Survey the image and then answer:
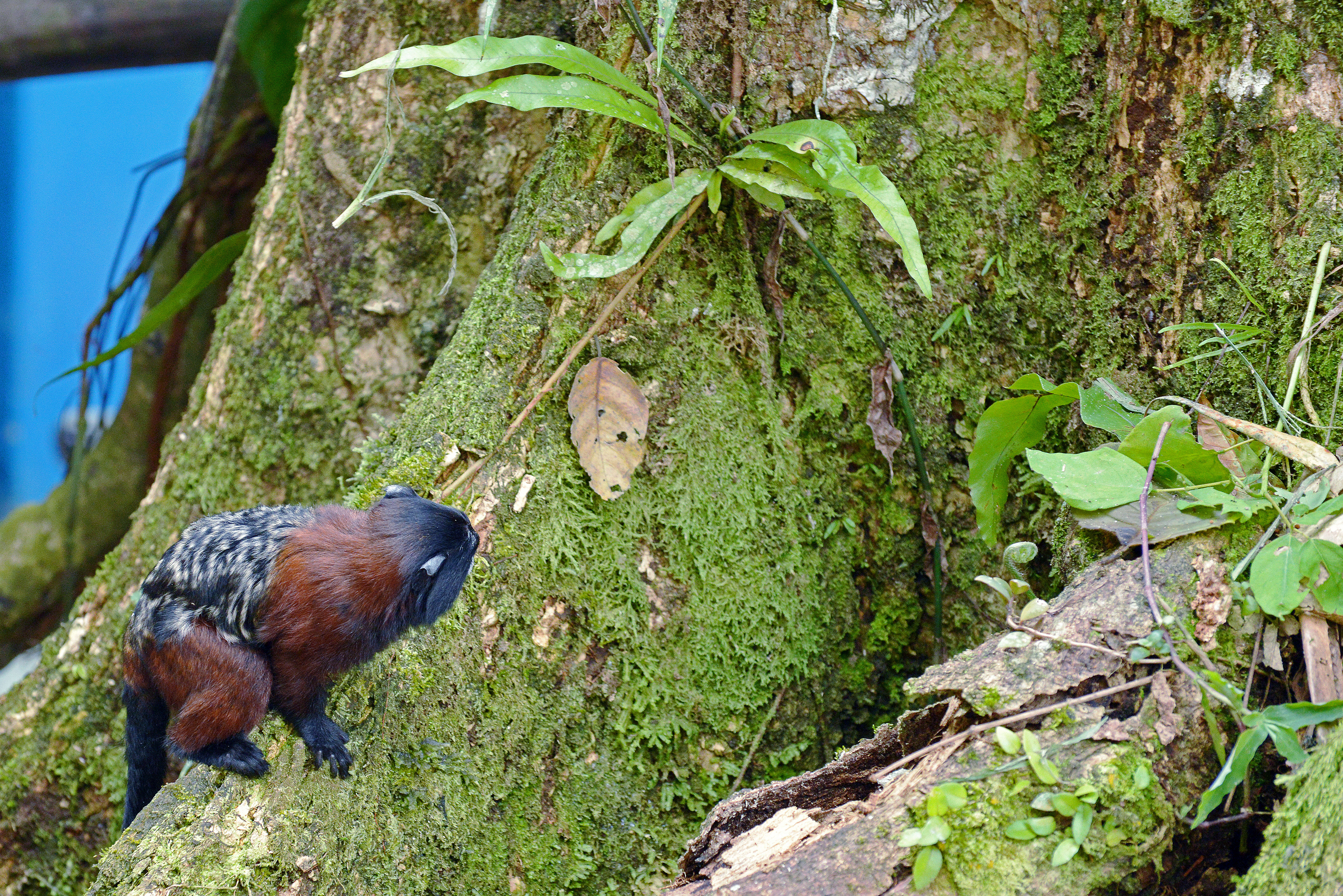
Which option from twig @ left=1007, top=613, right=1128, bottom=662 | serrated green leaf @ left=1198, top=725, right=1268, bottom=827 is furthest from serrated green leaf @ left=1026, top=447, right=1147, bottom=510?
serrated green leaf @ left=1198, top=725, right=1268, bottom=827

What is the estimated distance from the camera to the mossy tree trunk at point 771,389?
2.25 m

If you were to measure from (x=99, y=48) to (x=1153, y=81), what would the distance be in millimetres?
5219

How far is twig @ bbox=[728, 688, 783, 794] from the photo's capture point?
2570mm

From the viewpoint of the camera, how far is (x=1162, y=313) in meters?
2.45

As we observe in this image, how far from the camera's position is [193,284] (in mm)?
3576

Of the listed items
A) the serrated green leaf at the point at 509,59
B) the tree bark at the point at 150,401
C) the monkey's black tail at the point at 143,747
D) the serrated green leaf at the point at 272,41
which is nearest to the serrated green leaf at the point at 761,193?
the serrated green leaf at the point at 509,59

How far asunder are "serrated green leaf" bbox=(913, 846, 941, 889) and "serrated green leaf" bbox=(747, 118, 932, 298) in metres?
1.20

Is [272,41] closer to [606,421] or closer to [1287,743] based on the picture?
[606,421]

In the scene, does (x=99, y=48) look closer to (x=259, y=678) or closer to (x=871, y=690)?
(x=259, y=678)

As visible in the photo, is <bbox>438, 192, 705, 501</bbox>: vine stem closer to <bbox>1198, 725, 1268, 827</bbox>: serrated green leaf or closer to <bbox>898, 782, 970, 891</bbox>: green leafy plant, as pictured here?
<bbox>898, 782, 970, 891</bbox>: green leafy plant

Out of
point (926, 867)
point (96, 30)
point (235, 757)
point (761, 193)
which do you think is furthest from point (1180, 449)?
point (96, 30)

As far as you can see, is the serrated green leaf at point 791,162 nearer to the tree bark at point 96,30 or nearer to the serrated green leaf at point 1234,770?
the serrated green leaf at point 1234,770

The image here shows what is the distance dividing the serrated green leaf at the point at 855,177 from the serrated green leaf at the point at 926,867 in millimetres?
1202

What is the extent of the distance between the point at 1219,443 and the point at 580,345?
161 centimetres
